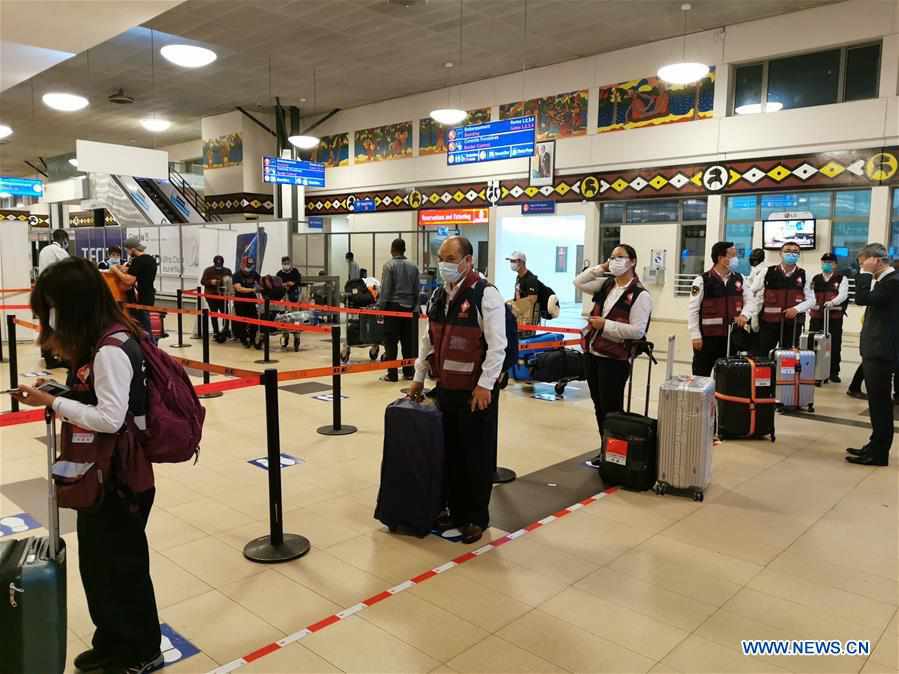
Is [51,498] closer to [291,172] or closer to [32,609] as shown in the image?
[32,609]

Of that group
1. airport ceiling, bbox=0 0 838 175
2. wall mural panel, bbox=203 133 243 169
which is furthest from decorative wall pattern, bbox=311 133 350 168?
wall mural panel, bbox=203 133 243 169

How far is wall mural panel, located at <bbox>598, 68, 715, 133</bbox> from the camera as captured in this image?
39.7ft

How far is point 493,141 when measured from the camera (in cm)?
1247

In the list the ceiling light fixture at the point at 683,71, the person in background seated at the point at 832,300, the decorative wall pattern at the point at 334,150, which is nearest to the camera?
the person in background seated at the point at 832,300

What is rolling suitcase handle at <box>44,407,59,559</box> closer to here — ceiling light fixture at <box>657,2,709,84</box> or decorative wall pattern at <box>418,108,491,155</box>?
ceiling light fixture at <box>657,2,709,84</box>

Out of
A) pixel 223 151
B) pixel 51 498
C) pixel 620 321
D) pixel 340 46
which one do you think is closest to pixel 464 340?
pixel 620 321

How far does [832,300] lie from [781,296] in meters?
1.67

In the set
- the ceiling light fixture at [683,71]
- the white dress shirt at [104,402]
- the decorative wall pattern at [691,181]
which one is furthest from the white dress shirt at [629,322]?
the decorative wall pattern at [691,181]

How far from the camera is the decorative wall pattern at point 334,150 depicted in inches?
742

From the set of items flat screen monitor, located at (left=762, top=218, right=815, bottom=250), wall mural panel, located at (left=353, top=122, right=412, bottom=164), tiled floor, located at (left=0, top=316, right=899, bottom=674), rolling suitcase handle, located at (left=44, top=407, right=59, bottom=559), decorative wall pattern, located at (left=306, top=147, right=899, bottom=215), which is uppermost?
wall mural panel, located at (left=353, top=122, right=412, bottom=164)

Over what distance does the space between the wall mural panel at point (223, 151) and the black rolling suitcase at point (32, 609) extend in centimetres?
1844

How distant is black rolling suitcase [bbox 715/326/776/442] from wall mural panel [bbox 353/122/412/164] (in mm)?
12913

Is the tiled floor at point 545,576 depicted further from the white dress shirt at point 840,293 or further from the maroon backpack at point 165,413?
the white dress shirt at point 840,293

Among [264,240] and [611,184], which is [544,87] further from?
[264,240]
